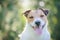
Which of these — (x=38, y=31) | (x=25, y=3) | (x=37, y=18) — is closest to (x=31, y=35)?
(x=38, y=31)

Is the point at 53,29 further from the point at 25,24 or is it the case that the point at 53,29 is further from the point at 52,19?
the point at 25,24

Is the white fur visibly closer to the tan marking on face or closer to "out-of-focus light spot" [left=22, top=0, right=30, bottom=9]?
the tan marking on face

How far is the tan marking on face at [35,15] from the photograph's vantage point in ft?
5.09

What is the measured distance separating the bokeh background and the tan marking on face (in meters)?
0.07

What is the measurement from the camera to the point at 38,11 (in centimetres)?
158

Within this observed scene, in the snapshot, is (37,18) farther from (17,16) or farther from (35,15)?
(17,16)

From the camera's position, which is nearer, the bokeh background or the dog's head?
the dog's head

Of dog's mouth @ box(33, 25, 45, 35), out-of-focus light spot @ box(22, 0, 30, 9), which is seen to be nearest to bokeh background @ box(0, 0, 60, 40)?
out-of-focus light spot @ box(22, 0, 30, 9)

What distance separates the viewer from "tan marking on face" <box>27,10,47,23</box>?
1.55 metres

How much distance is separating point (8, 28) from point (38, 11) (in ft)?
1.11

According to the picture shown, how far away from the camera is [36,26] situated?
1.55 meters

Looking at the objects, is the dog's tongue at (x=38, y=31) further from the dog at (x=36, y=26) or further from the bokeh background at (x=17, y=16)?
the bokeh background at (x=17, y=16)

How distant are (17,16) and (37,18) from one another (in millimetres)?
216

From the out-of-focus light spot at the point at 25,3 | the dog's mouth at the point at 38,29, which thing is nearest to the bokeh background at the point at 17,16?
the out-of-focus light spot at the point at 25,3
